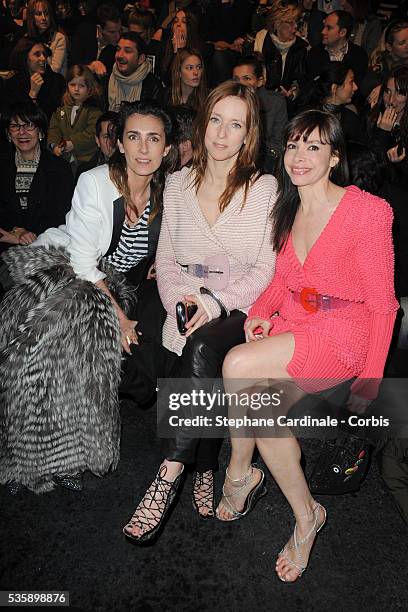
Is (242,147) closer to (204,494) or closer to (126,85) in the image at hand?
(204,494)

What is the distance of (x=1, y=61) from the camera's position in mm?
6320

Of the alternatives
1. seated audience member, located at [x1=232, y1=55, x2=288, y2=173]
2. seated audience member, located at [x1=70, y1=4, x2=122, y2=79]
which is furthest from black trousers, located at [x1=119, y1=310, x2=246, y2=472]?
seated audience member, located at [x1=70, y1=4, x2=122, y2=79]

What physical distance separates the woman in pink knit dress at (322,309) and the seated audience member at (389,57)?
10.7ft

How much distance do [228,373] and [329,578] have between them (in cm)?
89

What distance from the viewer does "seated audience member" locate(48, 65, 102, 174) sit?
4938 millimetres

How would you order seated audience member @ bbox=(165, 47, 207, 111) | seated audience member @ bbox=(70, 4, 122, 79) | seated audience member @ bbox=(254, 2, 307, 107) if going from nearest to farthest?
seated audience member @ bbox=(165, 47, 207, 111)
seated audience member @ bbox=(254, 2, 307, 107)
seated audience member @ bbox=(70, 4, 122, 79)

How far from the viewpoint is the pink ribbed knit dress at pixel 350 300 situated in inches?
83.6

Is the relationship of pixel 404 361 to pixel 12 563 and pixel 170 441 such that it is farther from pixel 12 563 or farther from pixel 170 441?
pixel 12 563

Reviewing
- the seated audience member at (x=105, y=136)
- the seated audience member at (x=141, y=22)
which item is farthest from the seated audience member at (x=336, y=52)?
the seated audience member at (x=105, y=136)

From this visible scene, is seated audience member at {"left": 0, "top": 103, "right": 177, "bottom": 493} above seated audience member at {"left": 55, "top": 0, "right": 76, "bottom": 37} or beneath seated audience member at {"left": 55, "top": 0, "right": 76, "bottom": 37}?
beneath

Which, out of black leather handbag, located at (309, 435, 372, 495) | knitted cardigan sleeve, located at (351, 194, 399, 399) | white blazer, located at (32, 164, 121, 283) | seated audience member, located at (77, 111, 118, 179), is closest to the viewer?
knitted cardigan sleeve, located at (351, 194, 399, 399)

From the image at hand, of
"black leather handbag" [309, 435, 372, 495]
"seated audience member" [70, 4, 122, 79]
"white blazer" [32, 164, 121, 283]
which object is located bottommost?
"black leather handbag" [309, 435, 372, 495]

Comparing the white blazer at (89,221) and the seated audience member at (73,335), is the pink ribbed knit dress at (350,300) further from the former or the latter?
the white blazer at (89,221)

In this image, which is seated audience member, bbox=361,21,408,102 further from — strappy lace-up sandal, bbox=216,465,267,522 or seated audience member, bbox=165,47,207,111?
strappy lace-up sandal, bbox=216,465,267,522
